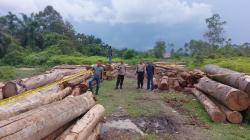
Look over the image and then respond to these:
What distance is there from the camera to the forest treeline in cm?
3725

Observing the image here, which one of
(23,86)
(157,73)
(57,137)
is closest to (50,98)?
(23,86)

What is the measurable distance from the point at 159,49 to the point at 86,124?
39.3 m

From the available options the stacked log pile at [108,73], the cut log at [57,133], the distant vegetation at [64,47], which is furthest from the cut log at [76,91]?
the distant vegetation at [64,47]

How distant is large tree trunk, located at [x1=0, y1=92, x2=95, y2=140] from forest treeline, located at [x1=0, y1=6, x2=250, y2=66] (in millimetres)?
23710

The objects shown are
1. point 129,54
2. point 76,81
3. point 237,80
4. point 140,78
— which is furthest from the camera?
point 129,54

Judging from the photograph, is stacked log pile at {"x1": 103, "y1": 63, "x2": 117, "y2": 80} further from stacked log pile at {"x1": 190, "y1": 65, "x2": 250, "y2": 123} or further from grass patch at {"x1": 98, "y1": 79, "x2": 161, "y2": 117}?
stacked log pile at {"x1": 190, "y1": 65, "x2": 250, "y2": 123}

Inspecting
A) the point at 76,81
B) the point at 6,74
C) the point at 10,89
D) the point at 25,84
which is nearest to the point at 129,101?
the point at 76,81

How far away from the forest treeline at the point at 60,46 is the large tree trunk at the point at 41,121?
2371cm

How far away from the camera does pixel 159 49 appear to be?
46969 millimetres

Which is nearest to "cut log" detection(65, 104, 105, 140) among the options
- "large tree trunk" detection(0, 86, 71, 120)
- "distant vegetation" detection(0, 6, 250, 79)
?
"large tree trunk" detection(0, 86, 71, 120)

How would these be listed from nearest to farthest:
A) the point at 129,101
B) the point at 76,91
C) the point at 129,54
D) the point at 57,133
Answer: the point at 57,133 → the point at 129,101 → the point at 76,91 → the point at 129,54

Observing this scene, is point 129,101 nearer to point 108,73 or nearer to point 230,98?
point 230,98

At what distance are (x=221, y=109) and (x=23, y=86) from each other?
6.45 m

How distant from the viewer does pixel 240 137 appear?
391 inches
